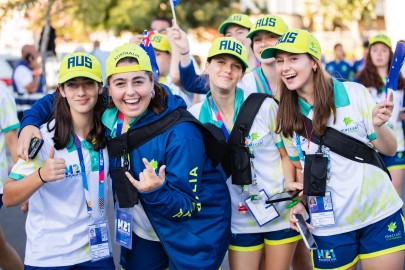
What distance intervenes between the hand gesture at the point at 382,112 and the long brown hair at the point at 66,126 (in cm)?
165

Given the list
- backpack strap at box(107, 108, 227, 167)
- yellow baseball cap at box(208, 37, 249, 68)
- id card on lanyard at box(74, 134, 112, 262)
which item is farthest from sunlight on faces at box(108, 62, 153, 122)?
yellow baseball cap at box(208, 37, 249, 68)

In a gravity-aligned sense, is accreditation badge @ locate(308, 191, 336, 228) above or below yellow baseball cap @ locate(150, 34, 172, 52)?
below

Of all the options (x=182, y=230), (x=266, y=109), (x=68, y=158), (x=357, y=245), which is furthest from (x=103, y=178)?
(x=357, y=245)

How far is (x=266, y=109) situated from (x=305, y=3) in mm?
45205

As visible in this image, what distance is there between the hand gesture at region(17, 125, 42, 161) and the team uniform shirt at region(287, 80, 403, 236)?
1.77 m

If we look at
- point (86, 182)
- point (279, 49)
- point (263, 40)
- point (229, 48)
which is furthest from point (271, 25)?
point (86, 182)

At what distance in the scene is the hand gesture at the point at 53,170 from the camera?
3.99 meters

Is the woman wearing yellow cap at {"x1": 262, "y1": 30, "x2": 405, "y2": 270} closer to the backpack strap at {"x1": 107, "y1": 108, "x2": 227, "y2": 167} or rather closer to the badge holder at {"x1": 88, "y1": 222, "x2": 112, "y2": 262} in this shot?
the backpack strap at {"x1": 107, "y1": 108, "x2": 227, "y2": 167}

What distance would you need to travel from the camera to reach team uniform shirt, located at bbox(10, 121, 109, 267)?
14.2ft

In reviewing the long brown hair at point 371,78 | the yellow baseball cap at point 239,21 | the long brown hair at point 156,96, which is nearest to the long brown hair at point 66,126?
the long brown hair at point 156,96

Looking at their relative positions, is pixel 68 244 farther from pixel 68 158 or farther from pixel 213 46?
pixel 213 46

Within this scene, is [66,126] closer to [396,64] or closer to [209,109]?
[209,109]

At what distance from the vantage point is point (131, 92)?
4.16 metres

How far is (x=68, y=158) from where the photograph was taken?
4.34m
